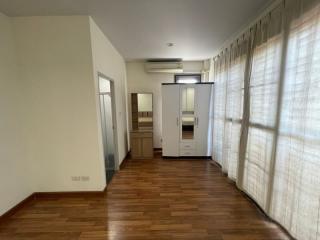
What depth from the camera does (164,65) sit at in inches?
174

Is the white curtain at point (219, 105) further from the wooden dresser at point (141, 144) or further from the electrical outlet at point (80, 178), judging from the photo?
the electrical outlet at point (80, 178)

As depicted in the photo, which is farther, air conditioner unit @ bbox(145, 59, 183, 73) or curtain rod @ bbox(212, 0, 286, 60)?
air conditioner unit @ bbox(145, 59, 183, 73)

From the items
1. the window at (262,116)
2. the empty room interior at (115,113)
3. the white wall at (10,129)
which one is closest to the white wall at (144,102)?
the empty room interior at (115,113)

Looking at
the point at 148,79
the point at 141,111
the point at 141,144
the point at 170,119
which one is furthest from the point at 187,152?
the point at 148,79

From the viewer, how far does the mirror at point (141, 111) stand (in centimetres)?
474

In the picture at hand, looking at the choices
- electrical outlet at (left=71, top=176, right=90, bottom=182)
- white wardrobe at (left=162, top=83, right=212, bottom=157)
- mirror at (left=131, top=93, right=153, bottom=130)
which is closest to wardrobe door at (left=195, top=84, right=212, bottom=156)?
white wardrobe at (left=162, top=83, right=212, bottom=157)

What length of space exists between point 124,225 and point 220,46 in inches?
145

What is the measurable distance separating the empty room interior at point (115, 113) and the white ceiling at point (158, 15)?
0.07 ft

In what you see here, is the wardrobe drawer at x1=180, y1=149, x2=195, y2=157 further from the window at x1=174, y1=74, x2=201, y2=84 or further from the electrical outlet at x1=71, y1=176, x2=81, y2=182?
the electrical outlet at x1=71, y1=176, x2=81, y2=182

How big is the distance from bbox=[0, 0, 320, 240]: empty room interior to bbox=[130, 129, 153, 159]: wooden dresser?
3.41 ft

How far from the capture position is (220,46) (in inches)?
136

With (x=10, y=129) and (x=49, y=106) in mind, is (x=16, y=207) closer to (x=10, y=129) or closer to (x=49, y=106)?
(x=10, y=129)

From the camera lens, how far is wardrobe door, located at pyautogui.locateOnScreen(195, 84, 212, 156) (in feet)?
13.2

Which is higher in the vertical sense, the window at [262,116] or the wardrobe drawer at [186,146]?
the window at [262,116]
